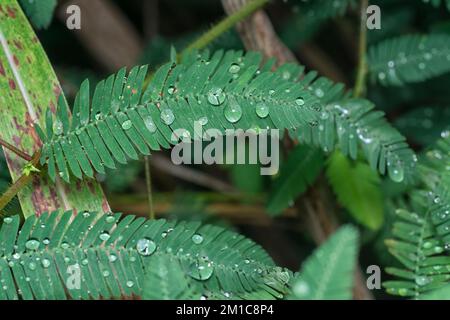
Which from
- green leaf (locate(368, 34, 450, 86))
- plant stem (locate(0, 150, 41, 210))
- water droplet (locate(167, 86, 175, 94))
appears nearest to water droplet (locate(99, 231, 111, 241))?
plant stem (locate(0, 150, 41, 210))

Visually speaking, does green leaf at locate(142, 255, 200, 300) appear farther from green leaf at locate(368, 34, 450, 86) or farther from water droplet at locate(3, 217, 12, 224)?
green leaf at locate(368, 34, 450, 86)

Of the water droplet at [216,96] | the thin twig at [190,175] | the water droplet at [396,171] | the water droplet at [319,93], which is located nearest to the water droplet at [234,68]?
the water droplet at [216,96]

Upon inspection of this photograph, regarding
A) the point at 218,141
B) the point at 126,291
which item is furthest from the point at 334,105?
the point at 126,291

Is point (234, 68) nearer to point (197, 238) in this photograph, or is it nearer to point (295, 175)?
point (197, 238)

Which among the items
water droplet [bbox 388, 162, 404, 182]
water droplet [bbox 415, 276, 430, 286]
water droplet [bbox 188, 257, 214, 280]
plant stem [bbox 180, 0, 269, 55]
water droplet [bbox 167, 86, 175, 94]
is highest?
plant stem [bbox 180, 0, 269, 55]

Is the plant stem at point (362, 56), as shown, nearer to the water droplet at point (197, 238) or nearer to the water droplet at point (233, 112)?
the water droplet at point (233, 112)

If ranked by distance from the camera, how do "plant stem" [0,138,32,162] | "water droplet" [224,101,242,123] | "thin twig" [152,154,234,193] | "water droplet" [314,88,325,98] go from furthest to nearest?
"thin twig" [152,154,234,193]
"water droplet" [314,88,325,98]
"plant stem" [0,138,32,162]
"water droplet" [224,101,242,123]
